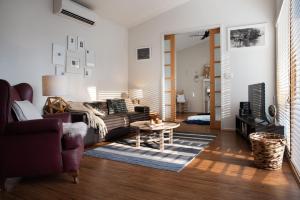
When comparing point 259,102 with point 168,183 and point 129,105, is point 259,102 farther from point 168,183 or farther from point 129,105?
point 129,105

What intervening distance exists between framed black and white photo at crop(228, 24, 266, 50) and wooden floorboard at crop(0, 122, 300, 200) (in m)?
2.95

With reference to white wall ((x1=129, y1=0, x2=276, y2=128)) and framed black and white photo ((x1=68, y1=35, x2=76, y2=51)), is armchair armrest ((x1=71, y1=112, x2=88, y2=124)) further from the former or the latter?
white wall ((x1=129, y1=0, x2=276, y2=128))

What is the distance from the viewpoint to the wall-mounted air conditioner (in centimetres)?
388

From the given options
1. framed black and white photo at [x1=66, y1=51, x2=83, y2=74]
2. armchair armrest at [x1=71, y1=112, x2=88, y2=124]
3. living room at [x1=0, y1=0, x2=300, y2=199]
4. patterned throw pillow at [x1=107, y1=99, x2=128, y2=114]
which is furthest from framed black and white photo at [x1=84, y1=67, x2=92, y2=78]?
armchair armrest at [x1=71, y1=112, x2=88, y2=124]

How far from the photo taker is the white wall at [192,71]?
883 centimetres

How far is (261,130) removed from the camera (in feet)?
10.2

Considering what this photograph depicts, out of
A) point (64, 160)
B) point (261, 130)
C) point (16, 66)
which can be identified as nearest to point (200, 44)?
point (261, 130)

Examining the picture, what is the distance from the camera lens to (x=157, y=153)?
3.06 meters

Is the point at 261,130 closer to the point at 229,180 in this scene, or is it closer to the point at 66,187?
the point at 229,180

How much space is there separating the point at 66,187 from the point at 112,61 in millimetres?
4049

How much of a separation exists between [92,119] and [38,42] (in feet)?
5.44

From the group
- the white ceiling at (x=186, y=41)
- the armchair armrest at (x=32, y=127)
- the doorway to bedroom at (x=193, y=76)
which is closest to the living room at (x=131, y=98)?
the armchair armrest at (x=32, y=127)

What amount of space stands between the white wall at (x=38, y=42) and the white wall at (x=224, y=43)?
54.9 inches

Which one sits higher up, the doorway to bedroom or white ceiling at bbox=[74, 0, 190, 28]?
white ceiling at bbox=[74, 0, 190, 28]
